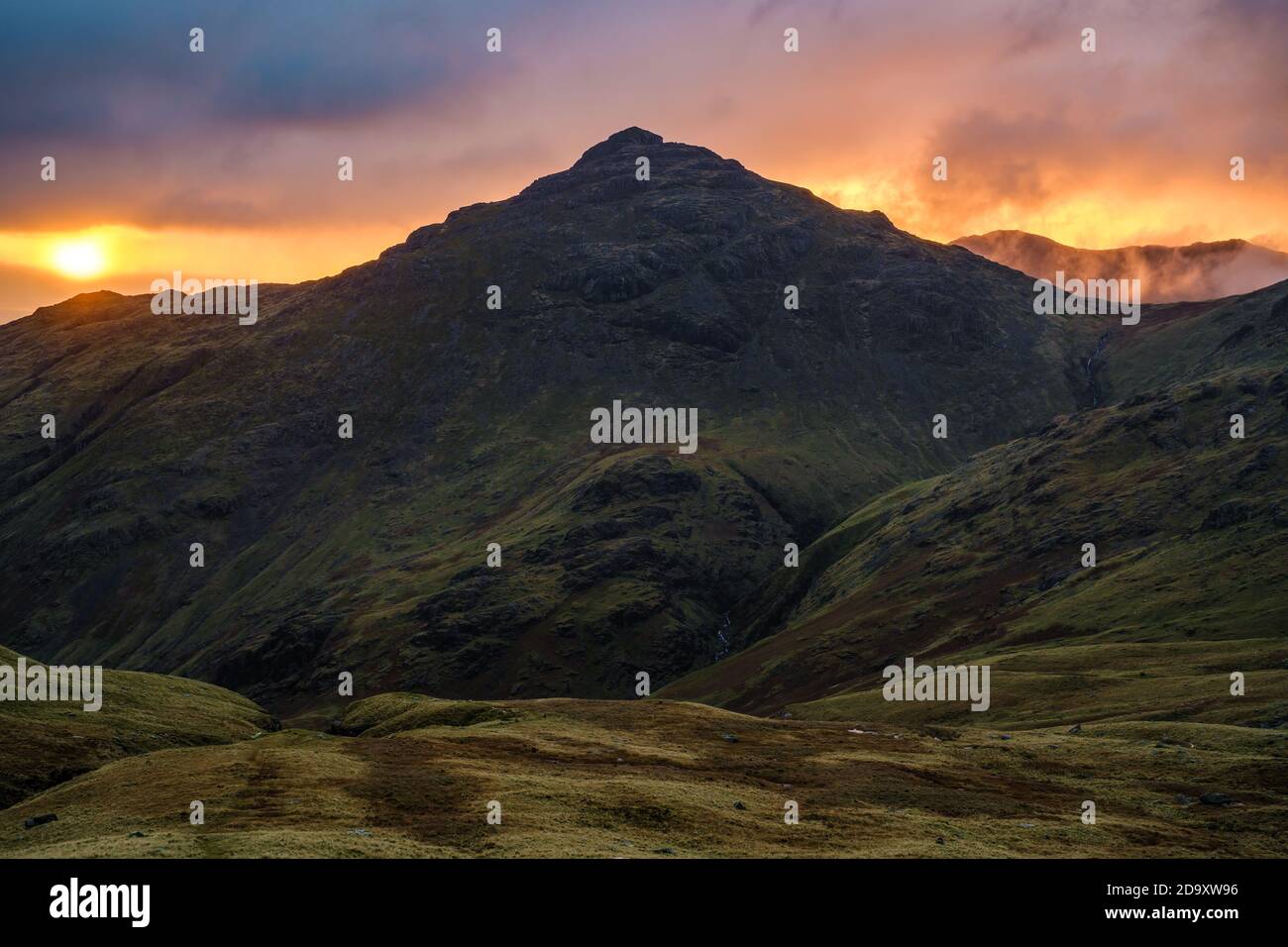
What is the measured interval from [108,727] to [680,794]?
55.0 m

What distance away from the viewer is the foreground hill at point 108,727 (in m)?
84.2

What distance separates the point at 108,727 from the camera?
9944 cm

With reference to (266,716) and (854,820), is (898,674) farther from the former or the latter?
(854,820)

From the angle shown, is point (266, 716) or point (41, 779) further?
point (266, 716)

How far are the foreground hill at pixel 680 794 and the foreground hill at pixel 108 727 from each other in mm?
5916

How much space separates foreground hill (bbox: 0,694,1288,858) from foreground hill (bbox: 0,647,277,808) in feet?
19.4

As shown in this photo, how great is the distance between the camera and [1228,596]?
166 m

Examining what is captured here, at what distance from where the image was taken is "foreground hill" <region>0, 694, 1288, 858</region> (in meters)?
58.9
